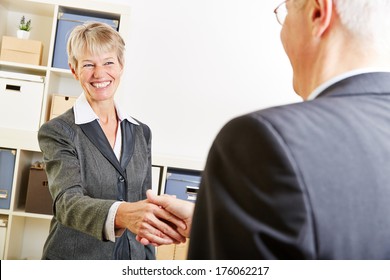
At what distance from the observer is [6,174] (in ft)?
10.5

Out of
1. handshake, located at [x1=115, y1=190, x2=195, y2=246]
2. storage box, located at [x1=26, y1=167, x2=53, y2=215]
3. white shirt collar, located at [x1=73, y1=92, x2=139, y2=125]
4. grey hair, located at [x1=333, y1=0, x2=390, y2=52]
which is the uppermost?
grey hair, located at [x1=333, y1=0, x2=390, y2=52]

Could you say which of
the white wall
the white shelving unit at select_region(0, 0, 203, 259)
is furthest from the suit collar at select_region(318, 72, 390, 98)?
the white wall

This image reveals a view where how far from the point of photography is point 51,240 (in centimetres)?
167

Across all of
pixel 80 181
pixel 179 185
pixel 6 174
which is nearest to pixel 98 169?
pixel 80 181

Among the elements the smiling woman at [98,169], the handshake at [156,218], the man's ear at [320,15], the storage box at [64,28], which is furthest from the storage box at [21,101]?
the man's ear at [320,15]

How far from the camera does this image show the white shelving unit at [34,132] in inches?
126

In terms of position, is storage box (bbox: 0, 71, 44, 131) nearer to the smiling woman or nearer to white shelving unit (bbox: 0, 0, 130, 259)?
white shelving unit (bbox: 0, 0, 130, 259)

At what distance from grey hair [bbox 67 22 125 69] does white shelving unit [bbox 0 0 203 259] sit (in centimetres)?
140

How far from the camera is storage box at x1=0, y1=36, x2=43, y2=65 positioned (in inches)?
131

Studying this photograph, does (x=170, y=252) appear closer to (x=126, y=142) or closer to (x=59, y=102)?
(x=59, y=102)

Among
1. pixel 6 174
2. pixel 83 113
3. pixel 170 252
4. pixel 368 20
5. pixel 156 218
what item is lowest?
pixel 170 252

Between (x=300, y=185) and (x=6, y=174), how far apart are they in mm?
3008
